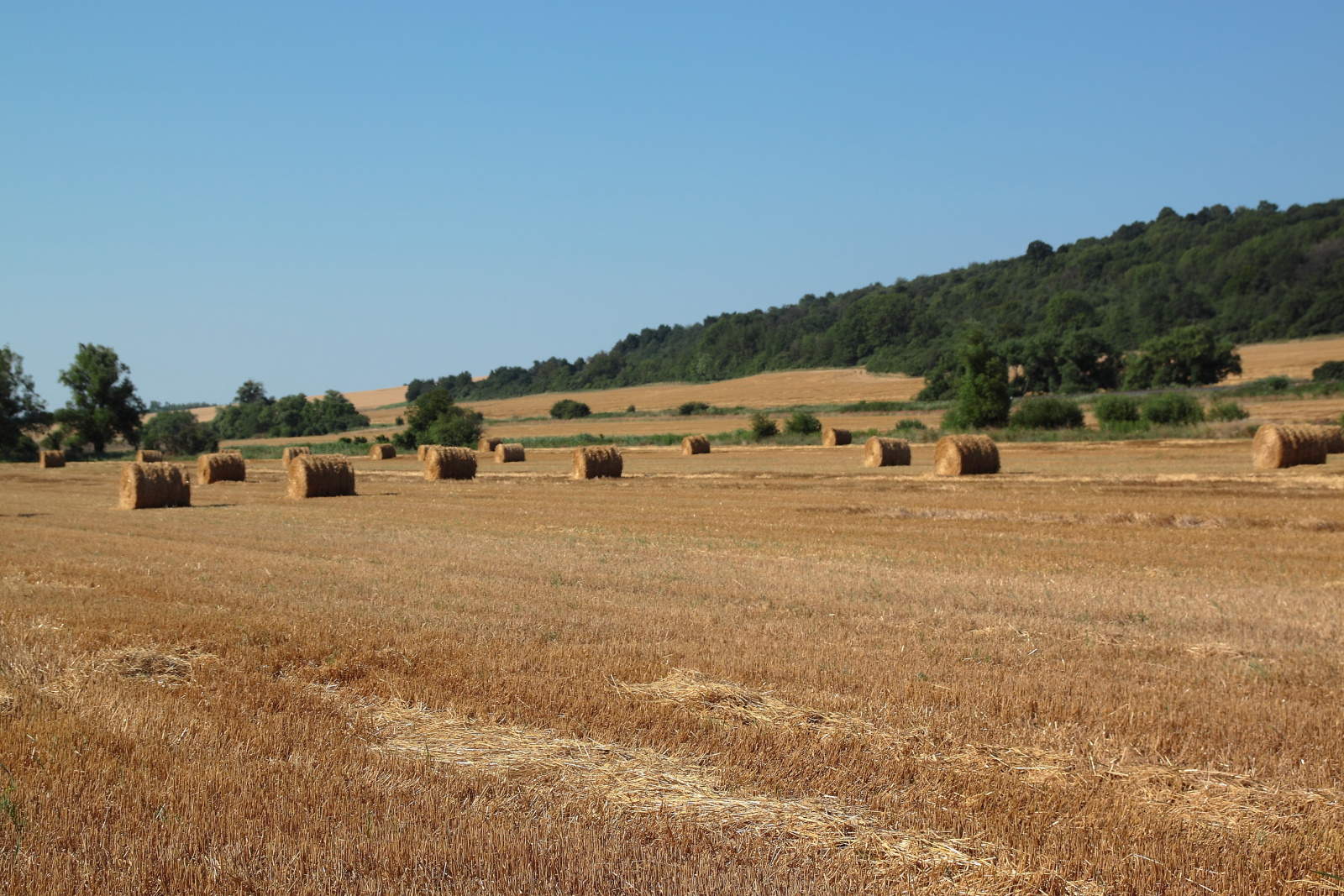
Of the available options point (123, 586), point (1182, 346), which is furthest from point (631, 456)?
point (1182, 346)

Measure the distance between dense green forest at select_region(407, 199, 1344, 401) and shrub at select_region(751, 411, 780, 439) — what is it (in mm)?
29181

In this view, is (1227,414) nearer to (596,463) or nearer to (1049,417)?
(1049,417)

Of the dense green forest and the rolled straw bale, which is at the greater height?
the dense green forest

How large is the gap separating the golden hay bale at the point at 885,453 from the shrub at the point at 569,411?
2755 inches

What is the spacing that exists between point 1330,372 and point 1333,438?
139 feet

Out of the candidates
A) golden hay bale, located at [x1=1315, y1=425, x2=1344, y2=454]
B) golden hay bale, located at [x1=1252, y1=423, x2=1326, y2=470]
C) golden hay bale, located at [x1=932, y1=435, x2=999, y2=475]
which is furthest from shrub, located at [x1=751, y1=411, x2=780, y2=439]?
golden hay bale, located at [x1=1252, y1=423, x2=1326, y2=470]

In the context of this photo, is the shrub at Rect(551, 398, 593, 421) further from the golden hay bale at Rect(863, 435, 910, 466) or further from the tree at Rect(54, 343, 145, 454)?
the golden hay bale at Rect(863, 435, 910, 466)

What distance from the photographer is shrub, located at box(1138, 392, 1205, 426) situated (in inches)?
1753

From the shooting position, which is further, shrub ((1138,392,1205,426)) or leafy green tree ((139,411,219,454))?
leafy green tree ((139,411,219,454))

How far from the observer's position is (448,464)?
34.4 metres

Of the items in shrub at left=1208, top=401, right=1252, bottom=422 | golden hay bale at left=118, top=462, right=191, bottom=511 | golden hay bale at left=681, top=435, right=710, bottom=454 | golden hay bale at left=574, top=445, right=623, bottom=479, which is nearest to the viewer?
golden hay bale at left=118, top=462, right=191, bottom=511

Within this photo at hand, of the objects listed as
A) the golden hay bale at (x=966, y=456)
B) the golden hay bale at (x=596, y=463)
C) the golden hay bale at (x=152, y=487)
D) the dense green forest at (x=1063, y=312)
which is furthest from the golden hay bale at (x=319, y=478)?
the dense green forest at (x=1063, y=312)

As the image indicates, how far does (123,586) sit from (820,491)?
58.2ft

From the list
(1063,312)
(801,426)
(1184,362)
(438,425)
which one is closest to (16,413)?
(438,425)
